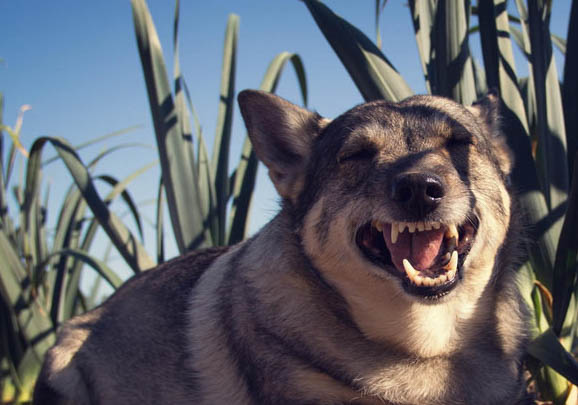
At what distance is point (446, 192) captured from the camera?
6.51 feet

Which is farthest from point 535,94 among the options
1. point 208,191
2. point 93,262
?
point 93,262

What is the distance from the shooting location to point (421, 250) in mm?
2066

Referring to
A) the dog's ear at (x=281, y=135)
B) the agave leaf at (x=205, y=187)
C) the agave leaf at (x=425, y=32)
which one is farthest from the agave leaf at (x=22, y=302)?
the agave leaf at (x=425, y=32)

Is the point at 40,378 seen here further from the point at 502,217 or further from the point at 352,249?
the point at 502,217

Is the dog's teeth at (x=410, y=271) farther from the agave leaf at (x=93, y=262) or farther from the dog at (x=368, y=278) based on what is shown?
the agave leaf at (x=93, y=262)

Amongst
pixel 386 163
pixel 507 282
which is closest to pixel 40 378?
pixel 386 163

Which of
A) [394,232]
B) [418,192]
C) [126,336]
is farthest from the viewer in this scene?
[126,336]

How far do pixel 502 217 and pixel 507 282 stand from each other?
265mm

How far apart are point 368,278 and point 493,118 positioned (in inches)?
42.5

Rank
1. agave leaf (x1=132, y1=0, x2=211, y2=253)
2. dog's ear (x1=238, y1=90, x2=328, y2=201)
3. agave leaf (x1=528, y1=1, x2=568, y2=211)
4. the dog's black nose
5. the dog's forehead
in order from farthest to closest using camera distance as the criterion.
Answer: agave leaf (x1=132, y1=0, x2=211, y2=253) < agave leaf (x1=528, y1=1, x2=568, y2=211) < dog's ear (x1=238, y1=90, x2=328, y2=201) < the dog's forehead < the dog's black nose

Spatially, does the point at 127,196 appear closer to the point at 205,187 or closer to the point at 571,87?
the point at 205,187

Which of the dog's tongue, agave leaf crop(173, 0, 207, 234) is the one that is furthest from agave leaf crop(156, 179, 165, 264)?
the dog's tongue

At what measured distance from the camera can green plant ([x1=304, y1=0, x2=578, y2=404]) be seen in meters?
2.54

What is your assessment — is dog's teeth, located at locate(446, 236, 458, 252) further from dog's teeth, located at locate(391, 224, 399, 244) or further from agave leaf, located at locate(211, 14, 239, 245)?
agave leaf, located at locate(211, 14, 239, 245)
